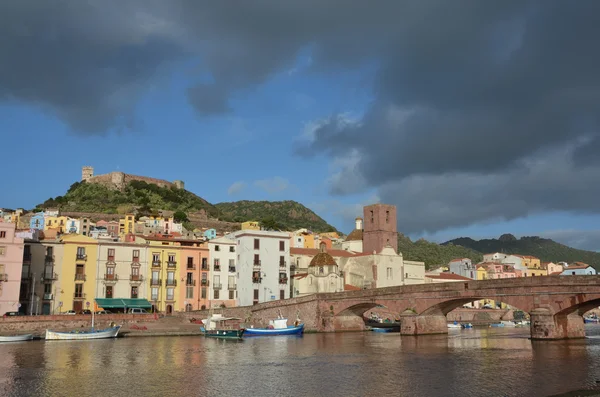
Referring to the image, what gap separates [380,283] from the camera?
334ft

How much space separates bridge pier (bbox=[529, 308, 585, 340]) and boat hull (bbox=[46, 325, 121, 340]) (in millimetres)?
42008

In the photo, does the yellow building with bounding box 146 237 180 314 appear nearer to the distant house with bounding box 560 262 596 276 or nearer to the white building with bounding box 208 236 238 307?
the white building with bounding box 208 236 238 307

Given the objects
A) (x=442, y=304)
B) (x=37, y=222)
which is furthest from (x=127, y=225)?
(x=442, y=304)

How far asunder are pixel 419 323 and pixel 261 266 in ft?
97.0

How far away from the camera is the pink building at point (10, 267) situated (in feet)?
219

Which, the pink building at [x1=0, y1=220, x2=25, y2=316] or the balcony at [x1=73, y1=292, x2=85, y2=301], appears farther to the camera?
the balcony at [x1=73, y1=292, x2=85, y2=301]

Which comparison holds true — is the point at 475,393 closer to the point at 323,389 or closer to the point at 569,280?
the point at 323,389

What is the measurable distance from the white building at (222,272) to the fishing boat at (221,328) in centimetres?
1027

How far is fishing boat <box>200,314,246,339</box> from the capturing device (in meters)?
63.8

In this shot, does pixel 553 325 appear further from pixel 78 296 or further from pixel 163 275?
pixel 78 296

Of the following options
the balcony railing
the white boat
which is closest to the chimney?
the balcony railing

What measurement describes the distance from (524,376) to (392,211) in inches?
3527

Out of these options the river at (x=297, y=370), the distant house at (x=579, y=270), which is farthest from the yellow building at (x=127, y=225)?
the distant house at (x=579, y=270)

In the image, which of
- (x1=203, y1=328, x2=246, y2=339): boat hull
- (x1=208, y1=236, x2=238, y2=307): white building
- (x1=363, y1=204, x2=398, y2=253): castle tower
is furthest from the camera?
(x1=363, y1=204, x2=398, y2=253): castle tower
